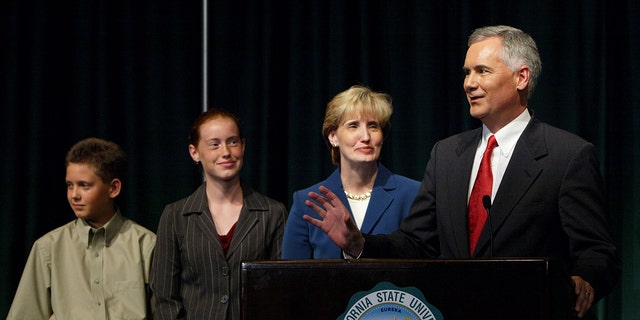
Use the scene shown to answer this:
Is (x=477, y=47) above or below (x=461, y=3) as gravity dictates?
below

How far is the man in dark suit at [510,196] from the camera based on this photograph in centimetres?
200

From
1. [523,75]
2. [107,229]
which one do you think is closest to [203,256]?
[107,229]

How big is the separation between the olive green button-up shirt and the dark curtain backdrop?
944 mm

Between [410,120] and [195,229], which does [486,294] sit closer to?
[195,229]

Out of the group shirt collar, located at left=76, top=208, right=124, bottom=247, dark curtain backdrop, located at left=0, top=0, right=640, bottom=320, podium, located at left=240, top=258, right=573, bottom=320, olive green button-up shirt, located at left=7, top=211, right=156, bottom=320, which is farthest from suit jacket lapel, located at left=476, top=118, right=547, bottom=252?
dark curtain backdrop, located at left=0, top=0, right=640, bottom=320

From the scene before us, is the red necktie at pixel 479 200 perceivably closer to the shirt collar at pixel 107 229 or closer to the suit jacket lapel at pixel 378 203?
the suit jacket lapel at pixel 378 203

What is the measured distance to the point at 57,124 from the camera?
4410mm

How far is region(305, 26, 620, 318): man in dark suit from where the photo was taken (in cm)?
200

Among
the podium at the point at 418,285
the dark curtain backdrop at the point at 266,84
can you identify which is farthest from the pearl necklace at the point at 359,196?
the podium at the point at 418,285

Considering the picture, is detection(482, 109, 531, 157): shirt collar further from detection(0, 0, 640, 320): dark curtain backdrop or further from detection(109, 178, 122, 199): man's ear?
detection(0, 0, 640, 320): dark curtain backdrop

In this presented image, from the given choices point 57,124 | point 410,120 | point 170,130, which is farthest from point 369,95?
point 57,124

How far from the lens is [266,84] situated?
14.3ft

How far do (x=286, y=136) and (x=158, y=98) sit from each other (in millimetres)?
675

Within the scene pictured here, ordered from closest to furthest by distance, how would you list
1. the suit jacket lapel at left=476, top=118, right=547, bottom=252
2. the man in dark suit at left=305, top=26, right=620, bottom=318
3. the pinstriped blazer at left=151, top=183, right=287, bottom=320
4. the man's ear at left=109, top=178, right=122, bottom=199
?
1. the man in dark suit at left=305, top=26, right=620, bottom=318
2. the suit jacket lapel at left=476, top=118, right=547, bottom=252
3. the pinstriped blazer at left=151, top=183, right=287, bottom=320
4. the man's ear at left=109, top=178, right=122, bottom=199
